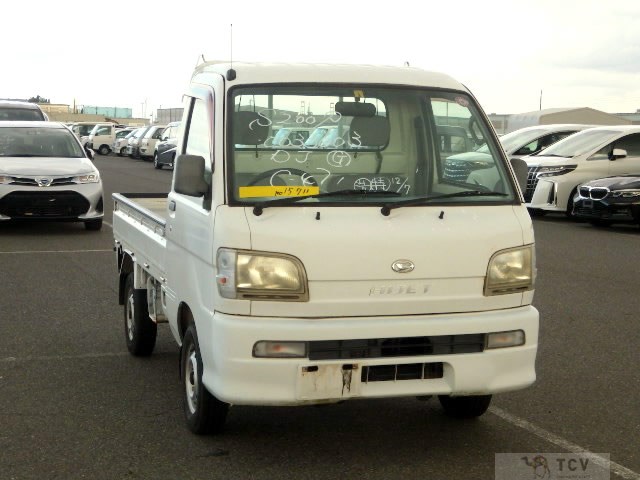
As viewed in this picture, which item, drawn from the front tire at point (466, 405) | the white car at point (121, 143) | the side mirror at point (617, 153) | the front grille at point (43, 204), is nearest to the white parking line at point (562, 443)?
the front tire at point (466, 405)

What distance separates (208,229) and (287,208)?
398 mm

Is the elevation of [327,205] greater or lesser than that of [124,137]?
greater

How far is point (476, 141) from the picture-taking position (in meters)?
6.03

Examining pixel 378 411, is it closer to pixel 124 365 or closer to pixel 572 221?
pixel 124 365

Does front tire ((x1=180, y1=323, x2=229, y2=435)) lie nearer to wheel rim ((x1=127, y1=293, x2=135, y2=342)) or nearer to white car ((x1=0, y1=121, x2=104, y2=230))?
wheel rim ((x1=127, y1=293, x2=135, y2=342))

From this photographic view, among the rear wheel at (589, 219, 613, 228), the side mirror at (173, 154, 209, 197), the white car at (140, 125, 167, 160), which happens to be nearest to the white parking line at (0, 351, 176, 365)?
the side mirror at (173, 154, 209, 197)

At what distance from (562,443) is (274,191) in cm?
197

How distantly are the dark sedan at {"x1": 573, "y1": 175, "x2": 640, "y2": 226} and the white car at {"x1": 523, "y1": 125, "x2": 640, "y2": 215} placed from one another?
1184mm

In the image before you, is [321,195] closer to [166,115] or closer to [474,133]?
[474,133]

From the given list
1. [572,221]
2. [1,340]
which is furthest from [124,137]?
[1,340]

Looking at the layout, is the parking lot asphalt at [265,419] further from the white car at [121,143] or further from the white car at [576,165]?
the white car at [121,143]

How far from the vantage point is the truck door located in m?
5.47

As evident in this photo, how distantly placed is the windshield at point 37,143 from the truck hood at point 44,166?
237 mm

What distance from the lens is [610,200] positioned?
18.1 m
